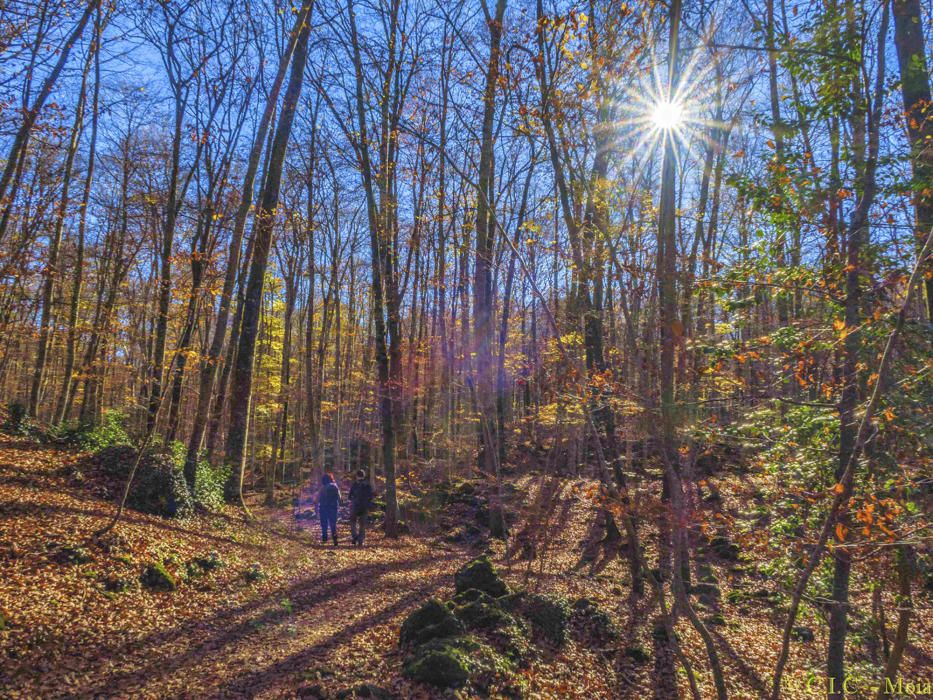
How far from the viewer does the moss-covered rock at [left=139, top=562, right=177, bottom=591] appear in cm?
626

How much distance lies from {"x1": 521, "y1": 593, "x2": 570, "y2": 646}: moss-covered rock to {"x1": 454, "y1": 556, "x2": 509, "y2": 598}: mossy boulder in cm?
41

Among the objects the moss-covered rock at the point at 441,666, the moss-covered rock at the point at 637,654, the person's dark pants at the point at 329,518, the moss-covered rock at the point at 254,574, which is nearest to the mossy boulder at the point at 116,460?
the moss-covered rock at the point at 254,574

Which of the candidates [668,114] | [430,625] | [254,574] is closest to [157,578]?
[254,574]

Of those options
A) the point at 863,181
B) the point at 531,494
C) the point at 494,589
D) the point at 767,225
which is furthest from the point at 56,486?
the point at 531,494

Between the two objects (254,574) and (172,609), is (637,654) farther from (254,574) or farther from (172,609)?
(172,609)

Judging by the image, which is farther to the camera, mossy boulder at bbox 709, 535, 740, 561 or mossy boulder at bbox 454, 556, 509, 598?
mossy boulder at bbox 709, 535, 740, 561

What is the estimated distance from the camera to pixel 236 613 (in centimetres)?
641

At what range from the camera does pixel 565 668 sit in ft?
21.1

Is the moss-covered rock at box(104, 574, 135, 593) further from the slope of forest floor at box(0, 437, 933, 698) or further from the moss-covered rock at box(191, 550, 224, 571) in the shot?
the moss-covered rock at box(191, 550, 224, 571)

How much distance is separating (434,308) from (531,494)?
447 inches

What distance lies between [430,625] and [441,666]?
831mm

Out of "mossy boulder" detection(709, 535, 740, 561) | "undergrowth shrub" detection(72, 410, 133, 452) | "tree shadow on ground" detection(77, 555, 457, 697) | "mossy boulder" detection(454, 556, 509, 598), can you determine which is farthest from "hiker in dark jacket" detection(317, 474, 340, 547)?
"mossy boulder" detection(709, 535, 740, 561)

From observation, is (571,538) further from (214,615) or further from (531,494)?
(214,615)

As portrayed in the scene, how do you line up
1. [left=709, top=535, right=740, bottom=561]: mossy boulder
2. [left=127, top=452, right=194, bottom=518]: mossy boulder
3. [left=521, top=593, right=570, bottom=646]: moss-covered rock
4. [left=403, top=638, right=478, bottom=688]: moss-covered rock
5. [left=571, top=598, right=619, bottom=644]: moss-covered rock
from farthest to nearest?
[left=709, top=535, right=740, bottom=561]: mossy boulder, [left=127, top=452, right=194, bottom=518]: mossy boulder, [left=571, top=598, right=619, bottom=644]: moss-covered rock, [left=521, top=593, right=570, bottom=646]: moss-covered rock, [left=403, top=638, right=478, bottom=688]: moss-covered rock
